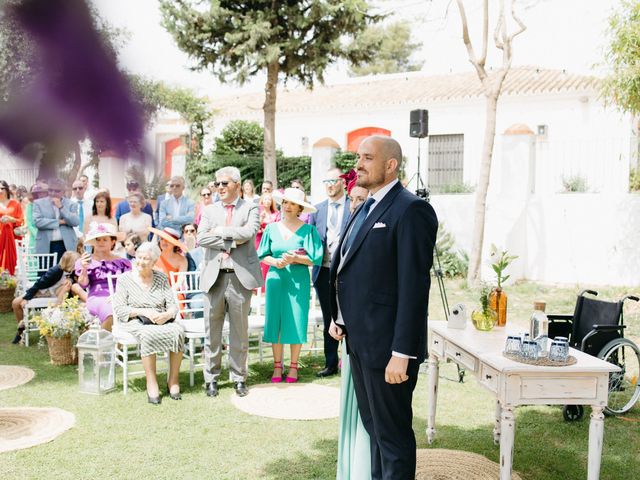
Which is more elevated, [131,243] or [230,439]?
[131,243]

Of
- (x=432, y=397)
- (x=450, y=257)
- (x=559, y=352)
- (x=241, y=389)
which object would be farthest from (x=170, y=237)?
(x=450, y=257)

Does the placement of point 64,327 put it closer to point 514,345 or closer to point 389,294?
point 389,294

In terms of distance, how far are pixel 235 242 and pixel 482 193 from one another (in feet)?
25.7

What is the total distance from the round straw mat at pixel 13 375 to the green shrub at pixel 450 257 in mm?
8709

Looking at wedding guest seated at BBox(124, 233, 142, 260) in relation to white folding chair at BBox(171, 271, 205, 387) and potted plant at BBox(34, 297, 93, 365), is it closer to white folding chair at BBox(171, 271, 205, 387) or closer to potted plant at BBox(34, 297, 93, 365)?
white folding chair at BBox(171, 271, 205, 387)

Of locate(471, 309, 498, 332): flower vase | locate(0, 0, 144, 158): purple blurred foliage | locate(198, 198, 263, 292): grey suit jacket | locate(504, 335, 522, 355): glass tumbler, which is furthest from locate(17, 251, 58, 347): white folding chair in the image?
locate(0, 0, 144, 158): purple blurred foliage

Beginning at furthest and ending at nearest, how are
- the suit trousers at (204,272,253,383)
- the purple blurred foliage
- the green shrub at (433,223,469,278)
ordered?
the green shrub at (433,223,469,278) → the suit trousers at (204,272,253,383) → the purple blurred foliage

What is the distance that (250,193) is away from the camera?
11742mm

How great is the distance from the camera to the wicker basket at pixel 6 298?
9.33 meters

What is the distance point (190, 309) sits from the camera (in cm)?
673

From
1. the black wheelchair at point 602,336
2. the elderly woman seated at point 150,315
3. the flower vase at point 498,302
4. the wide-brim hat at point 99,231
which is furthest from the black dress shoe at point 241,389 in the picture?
the black wheelchair at point 602,336

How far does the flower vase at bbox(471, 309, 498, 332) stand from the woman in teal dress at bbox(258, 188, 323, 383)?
2.17 meters

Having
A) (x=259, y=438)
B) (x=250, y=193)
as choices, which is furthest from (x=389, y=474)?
(x=250, y=193)

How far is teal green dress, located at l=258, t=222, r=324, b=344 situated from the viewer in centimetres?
632
